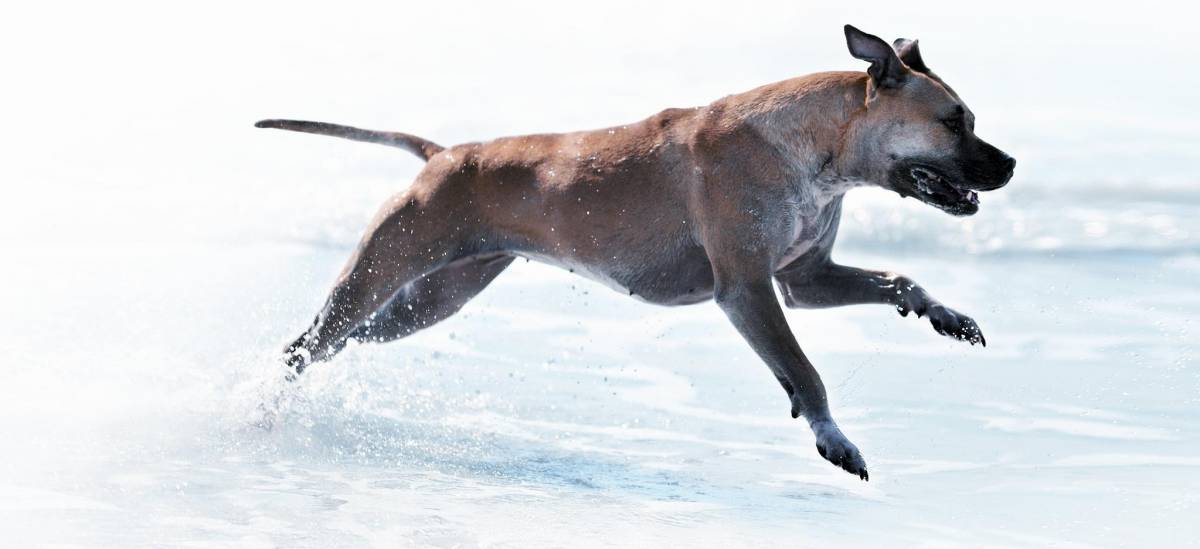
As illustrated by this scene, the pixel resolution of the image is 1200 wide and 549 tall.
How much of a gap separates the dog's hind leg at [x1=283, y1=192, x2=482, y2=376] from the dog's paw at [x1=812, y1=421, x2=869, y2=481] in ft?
5.66

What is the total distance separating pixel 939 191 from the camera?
17.2 feet

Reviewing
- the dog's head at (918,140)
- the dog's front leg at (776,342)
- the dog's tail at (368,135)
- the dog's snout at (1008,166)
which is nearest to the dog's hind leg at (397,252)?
the dog's tail at (368,135)

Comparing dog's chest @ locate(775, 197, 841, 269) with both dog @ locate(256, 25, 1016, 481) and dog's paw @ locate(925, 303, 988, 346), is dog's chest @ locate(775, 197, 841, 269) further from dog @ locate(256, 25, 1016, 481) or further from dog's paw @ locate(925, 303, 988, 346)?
dog's paw @ locate(925, 303, 988, 346)

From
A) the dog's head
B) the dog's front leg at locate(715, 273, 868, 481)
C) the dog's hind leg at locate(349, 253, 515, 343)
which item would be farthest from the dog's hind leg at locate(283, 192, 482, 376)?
the dog's head

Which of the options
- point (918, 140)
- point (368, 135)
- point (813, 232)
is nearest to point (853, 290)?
point (813, 232)

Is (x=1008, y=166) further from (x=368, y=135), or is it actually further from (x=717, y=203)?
(x=368, y=135)

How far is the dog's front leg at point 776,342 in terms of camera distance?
5191mm

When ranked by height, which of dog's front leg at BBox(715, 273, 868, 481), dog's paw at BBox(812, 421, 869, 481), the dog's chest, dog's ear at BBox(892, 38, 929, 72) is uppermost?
dog's ear at BBox(892, 38, 929, 72)

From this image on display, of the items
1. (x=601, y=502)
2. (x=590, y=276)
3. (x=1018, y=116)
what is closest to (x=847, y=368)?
(x=590, y=276)

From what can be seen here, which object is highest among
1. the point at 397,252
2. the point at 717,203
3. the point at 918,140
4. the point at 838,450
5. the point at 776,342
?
the point at 918,140

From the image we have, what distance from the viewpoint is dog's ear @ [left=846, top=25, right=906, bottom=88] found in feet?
16.9

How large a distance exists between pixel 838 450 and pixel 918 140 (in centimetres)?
107

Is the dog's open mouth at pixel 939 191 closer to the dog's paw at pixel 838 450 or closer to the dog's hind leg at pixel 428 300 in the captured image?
the dog's paw at pixel 838 450

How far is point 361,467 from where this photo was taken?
230 inches
